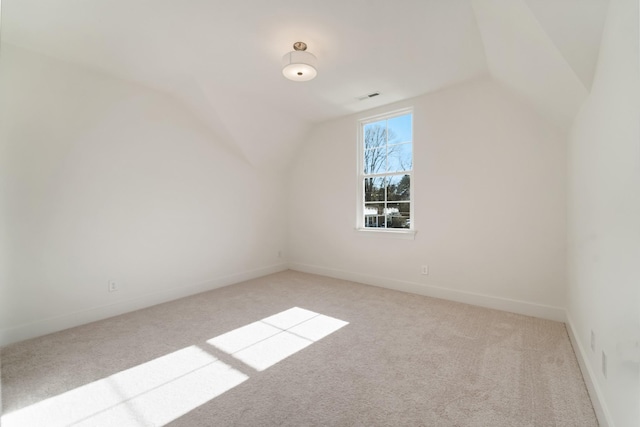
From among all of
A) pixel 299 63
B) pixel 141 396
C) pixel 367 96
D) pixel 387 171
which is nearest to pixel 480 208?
pixel 387 171

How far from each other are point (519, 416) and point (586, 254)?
46.8 inches

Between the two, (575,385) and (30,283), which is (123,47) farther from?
(575,385)

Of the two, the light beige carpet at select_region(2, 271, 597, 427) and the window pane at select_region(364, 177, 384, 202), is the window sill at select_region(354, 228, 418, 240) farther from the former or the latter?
the light beige carpet at select_region(2, 271, 597, 427)

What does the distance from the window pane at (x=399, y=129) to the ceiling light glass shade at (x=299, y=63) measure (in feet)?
5.75

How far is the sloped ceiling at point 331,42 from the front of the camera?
5.81 ft

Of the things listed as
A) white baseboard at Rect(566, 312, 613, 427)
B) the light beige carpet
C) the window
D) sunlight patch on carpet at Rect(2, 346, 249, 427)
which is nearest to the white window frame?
the window

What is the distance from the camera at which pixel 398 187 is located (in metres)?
3.89

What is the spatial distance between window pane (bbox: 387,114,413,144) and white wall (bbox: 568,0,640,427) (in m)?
1.97

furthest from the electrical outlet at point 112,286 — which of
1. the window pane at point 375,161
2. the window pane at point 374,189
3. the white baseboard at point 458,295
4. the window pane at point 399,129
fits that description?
the window pane at point 399,129

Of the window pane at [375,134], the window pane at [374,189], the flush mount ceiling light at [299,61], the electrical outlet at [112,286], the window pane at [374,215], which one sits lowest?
the electrical outlet at [112,286]

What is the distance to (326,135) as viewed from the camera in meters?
4.53

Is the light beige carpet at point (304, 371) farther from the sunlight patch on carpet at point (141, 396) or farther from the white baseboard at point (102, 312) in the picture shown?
the white baseboard at point (102, 312)

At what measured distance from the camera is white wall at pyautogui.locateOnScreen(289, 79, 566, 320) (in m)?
2.77

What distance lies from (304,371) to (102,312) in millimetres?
2395
